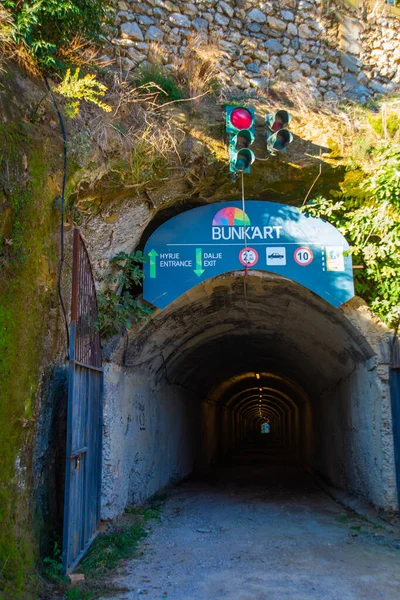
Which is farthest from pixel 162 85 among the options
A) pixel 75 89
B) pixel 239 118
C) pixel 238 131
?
pixel 75 89

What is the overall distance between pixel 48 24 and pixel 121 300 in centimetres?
342

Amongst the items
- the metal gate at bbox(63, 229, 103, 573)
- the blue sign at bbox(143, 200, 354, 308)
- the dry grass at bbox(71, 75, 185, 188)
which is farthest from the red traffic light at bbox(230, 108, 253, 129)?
the metal gate at bbox(63, 229, 103, 573)

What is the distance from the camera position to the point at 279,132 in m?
6.71

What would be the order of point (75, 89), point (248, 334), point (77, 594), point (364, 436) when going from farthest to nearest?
point (248, 334) < point (364, 436) < point (75, 89) < point (77, 594)

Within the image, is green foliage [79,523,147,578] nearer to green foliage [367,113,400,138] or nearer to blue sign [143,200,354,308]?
blue sign [143,200,354,308]

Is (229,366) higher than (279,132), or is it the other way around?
(279,132)

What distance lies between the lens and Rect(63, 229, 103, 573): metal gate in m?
5.01

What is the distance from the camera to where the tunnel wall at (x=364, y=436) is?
23.7 ft

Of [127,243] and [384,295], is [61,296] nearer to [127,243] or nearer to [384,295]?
[127,243]

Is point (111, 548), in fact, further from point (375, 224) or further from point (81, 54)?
point (81, 54)

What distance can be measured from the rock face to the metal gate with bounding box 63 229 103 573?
3.73 meters

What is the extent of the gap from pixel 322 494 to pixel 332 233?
619cm

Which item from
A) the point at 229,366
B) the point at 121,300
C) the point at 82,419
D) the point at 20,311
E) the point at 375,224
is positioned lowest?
the point at 82,419

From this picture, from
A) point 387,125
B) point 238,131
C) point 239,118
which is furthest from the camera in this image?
point 387,125
